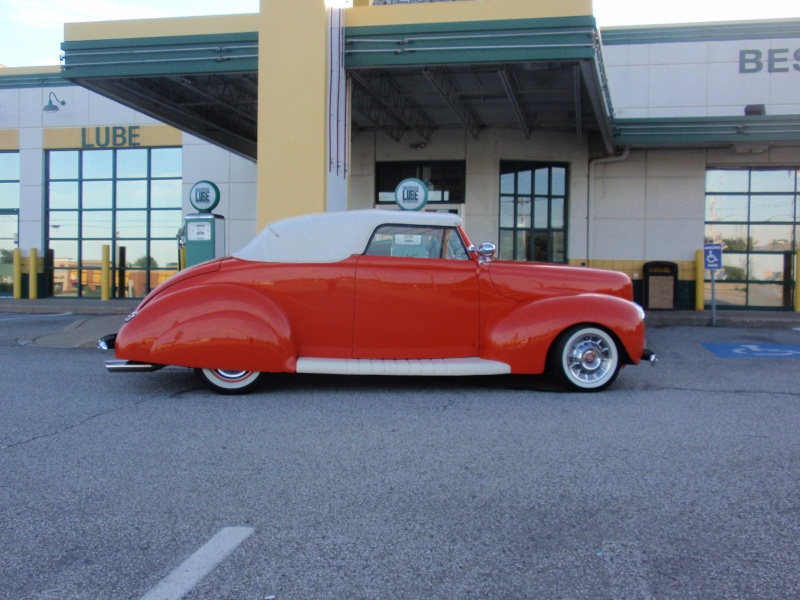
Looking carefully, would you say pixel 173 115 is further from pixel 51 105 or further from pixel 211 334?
pixel 211 334

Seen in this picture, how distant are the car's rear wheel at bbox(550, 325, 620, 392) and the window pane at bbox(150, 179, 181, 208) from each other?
1581 cm

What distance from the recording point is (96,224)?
68.8 ft

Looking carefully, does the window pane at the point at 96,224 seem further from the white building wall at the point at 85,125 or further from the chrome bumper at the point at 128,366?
the chrome bumper at the point at 128,366

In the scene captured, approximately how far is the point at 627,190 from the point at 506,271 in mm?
11424

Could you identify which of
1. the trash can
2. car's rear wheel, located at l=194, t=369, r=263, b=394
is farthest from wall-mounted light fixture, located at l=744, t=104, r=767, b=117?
car's rear wheel, located at l=194, t=369, r=263, b=394

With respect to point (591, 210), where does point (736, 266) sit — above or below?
below

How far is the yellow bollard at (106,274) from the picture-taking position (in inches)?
774

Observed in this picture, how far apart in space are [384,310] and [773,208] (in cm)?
1405

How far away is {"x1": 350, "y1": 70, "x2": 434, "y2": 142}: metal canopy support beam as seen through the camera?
13.1m

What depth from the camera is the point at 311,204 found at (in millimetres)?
10945

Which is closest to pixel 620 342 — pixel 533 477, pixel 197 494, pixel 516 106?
pixel 533 477

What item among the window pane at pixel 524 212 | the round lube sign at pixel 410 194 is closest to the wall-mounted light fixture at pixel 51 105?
the round lube sign at pixel 410 194

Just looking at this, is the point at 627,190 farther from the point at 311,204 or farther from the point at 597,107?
the point at 311,204

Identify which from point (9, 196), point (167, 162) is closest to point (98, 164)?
point (167, 162)
